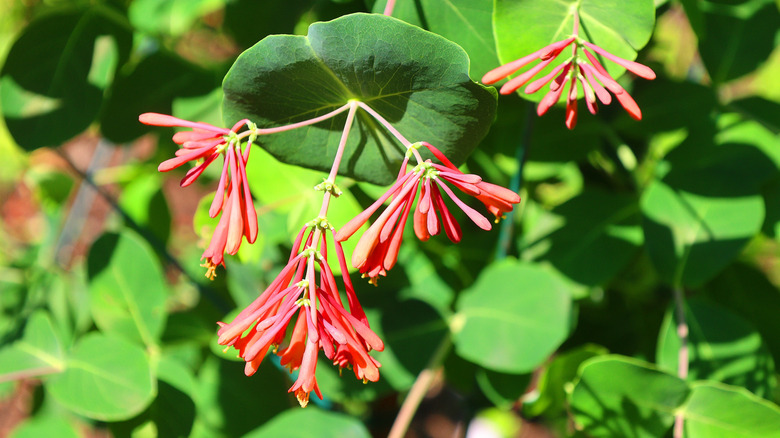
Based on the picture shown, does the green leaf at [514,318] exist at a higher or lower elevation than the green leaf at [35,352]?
Answer: higher

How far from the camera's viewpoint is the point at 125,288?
0.76 metres

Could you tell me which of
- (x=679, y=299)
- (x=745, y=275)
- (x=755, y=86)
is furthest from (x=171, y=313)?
(x=755, y=86)

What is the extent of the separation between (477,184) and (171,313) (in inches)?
24.5

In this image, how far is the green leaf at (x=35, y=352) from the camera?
74 centimetres

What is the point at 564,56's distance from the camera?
0.46 meters

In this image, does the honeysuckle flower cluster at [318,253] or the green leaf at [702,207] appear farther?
the green leaf at [702,207]

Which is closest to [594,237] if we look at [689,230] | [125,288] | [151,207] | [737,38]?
[689,230]

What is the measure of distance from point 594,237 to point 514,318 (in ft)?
0.48

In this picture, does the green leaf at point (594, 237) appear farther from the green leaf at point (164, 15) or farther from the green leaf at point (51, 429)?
the green leaf at point (51, 429)

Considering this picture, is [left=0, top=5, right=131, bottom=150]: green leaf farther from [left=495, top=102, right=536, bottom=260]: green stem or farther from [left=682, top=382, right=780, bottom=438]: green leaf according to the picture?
[left=682, top=382, right=780, bottom=438]: green leaf

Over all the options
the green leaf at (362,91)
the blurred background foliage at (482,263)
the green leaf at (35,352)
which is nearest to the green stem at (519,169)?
the blurred background foliage at (482,263)

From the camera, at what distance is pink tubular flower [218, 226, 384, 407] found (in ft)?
1.21

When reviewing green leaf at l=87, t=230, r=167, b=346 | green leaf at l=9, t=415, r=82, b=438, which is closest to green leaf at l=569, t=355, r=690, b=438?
green leaf at l=87, t=230, r=167, b=346

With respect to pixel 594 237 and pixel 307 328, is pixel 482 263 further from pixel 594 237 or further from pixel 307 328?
pixel 307 328
